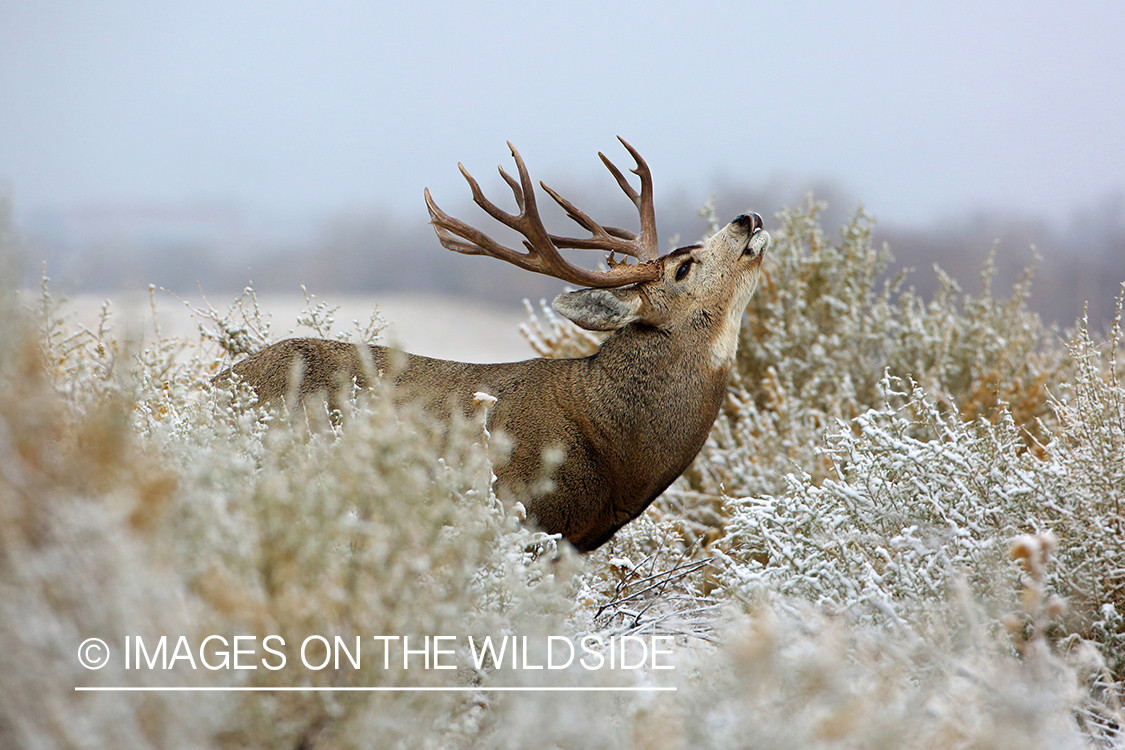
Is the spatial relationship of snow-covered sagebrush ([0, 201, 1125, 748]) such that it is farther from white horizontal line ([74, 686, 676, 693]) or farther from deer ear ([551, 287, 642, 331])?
deer ear ([551, 287, 642, 331])

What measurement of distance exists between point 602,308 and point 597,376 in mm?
268

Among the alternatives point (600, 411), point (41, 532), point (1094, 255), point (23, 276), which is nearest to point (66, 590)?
point (41, 532)

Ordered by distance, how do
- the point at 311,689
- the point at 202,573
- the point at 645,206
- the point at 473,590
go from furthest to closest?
the point at 645,206 < the point at 473,590 < the point at 202,573 < the point at 311,689

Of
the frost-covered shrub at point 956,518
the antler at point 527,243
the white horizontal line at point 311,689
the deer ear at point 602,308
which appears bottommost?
the frost-covered shrub at point 956,518

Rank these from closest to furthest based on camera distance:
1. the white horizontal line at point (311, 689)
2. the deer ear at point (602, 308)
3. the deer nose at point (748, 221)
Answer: the white horizontal line at point (311, 689) < the deer ear at point (602, 308) < the deer nose at point (748, 221)

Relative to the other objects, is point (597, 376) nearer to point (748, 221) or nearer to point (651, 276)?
point (651, 276)

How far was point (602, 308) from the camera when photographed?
139 inches

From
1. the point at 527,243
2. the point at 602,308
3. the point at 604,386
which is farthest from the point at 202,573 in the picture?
the point at 527,243

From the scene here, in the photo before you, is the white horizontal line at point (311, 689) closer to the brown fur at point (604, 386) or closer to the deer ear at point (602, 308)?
the brown fur at point (604, 386)

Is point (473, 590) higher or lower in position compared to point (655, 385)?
lower

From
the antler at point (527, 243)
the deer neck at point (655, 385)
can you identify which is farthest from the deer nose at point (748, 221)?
the deer neck at point (655, 385)

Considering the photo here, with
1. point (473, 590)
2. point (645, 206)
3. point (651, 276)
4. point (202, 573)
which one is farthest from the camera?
point (645, 206)

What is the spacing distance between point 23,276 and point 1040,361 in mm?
6392

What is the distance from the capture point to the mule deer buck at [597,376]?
10.8ft
